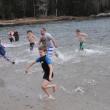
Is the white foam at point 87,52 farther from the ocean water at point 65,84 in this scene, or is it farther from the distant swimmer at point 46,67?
the distant swimmer at point 46,67

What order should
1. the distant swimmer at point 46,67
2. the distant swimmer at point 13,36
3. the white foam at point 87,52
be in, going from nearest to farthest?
the distant swimmer at point 46,67, the white foam at point 87,52, the distant swimmer at point 13,36

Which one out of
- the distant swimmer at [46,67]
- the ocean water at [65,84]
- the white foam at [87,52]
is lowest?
the white foam at [87,52]

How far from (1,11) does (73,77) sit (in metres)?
64.1

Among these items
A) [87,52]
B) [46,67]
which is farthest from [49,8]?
[46,67]

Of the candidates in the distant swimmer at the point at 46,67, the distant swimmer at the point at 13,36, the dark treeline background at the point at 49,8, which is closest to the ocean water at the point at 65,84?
the distant swimmer at the point at 46,67

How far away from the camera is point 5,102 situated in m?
13.2

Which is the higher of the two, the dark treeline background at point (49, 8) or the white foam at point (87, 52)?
the dark treeline background at point (49, 8)

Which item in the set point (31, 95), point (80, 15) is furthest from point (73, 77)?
point (80, 15)

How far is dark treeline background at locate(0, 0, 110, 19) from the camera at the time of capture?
83.5m

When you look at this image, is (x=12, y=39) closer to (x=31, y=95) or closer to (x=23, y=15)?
(x=31, y=95)

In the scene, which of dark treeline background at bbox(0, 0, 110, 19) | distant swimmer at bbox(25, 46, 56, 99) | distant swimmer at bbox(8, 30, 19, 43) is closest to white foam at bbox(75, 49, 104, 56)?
distant swimmer at bbox(8, 30, 19, 43)

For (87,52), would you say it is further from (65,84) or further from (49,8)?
(49,8)

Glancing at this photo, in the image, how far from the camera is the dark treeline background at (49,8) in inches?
3287

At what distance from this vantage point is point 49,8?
92688 millimetres
